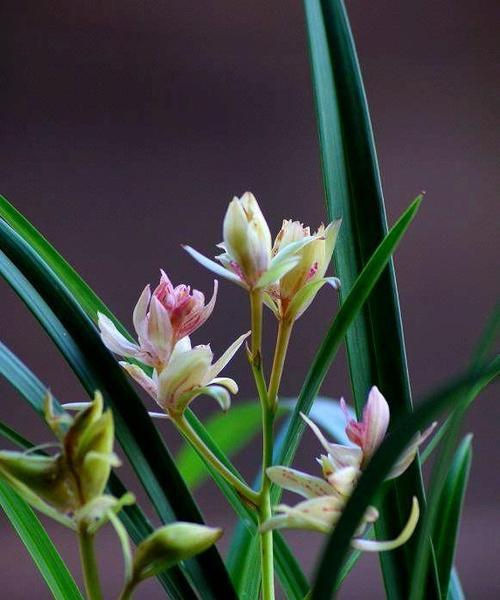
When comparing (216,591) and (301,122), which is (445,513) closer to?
(216,591)

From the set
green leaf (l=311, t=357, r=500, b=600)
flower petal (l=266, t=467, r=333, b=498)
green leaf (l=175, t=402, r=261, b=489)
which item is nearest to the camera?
green leaf (l=311, t=357, r=500, b=600)

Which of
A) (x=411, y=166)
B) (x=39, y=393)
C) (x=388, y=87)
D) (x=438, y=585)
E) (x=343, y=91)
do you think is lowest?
(x=438, y=585)

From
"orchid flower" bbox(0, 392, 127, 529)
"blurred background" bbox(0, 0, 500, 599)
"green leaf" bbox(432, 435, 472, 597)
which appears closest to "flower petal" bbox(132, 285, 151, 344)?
"orchid flower" bbox(0, 392, 127, 529)

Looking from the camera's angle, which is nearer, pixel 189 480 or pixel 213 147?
pixel 189 480

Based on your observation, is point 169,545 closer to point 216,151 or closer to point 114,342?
point 114,342

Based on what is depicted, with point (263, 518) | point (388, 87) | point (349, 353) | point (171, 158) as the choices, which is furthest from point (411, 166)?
point (263, 518)

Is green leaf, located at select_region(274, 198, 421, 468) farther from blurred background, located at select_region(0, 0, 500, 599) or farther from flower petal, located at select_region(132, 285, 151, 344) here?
blurred background, located at select_region(0, 0, 500, 599)

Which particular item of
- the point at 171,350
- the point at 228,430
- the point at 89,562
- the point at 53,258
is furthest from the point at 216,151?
the point at 89,562
